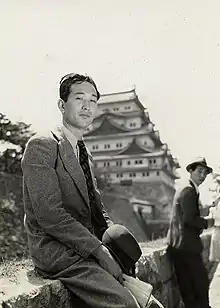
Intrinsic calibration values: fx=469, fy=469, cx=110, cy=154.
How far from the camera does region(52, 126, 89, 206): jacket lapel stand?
Result: 96 cm

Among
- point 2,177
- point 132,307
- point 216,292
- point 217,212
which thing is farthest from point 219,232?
point 2,177

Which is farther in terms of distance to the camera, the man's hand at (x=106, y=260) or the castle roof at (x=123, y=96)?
the castle roof at (x=123, y=96)

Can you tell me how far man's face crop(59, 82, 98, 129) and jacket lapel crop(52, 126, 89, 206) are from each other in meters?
0.05

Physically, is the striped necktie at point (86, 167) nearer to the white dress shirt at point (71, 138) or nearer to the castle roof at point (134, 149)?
the white dress shirt at point (71, 138)

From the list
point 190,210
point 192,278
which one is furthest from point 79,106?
point 192,278

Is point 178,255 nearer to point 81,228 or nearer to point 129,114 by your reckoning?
point 81,228

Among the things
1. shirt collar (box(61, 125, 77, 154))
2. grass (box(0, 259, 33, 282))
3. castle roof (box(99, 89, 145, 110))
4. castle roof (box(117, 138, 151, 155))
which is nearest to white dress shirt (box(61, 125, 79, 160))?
shirt collar (box(61, 125, 77, 154))

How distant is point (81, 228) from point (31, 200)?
113mm

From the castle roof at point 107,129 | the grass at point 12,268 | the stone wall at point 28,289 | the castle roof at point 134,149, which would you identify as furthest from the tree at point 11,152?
the stone wall at point 28,289

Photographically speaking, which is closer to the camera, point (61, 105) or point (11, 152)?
point (61, 105)

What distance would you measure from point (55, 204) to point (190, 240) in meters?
0.87

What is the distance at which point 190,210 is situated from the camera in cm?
161

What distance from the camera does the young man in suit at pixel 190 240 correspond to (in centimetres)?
162

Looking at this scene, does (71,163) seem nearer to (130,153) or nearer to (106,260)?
(106,260)
